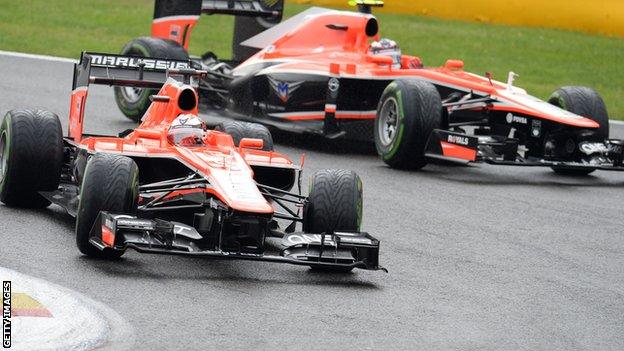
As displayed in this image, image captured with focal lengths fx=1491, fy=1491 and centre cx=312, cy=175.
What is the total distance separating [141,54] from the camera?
61.3 feet

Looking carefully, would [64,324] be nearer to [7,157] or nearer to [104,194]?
[104,194]

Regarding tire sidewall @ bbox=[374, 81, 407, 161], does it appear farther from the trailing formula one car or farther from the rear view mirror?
the rear view mirror

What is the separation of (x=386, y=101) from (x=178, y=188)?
619 cm

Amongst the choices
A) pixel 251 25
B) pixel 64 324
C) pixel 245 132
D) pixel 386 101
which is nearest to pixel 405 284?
pixel 245 132

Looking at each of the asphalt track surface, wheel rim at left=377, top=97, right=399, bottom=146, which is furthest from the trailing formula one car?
wheel rim at left=377, top=97, right=399, bottom=146

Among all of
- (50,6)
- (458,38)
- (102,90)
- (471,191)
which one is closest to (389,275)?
(471,191)

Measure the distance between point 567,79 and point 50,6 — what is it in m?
10.4

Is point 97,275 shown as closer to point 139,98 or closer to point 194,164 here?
point 194,164

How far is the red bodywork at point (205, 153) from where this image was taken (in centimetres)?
1055

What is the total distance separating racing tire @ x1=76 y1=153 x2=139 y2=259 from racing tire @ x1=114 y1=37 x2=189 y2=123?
26.2 feet

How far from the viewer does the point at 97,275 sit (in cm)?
1018

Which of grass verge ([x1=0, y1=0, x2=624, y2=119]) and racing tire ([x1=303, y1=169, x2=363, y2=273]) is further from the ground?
grass verge ([x1=0, y1=0, x2=624, y2=119])

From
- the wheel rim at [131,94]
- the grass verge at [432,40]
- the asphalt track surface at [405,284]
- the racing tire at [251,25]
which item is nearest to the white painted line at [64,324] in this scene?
the asphalt track surface at [405,284]

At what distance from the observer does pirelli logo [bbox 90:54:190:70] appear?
13.5 m
